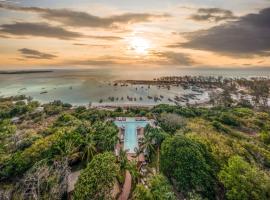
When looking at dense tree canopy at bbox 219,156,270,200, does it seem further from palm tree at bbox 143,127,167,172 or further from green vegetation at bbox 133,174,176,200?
palm tree at bbox 143,127,167,172

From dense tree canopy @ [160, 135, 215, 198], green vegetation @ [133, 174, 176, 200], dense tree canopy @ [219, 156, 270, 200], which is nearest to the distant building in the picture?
dense tree canopy @ [160, 135, 215, 198]

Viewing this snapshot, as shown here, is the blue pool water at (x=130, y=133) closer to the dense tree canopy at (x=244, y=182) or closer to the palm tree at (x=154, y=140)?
the palm tree at (x=154, y=140)

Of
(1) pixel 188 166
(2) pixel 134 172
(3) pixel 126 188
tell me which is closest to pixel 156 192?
(1) pixel 188 166

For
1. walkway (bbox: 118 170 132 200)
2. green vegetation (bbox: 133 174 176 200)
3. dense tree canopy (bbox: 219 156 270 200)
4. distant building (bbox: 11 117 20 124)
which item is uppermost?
dense tree canopy (bbox: 219 156 270 200)

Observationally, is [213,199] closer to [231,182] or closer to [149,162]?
[231,182]

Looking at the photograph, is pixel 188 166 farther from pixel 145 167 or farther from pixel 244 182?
pixel 145 167
